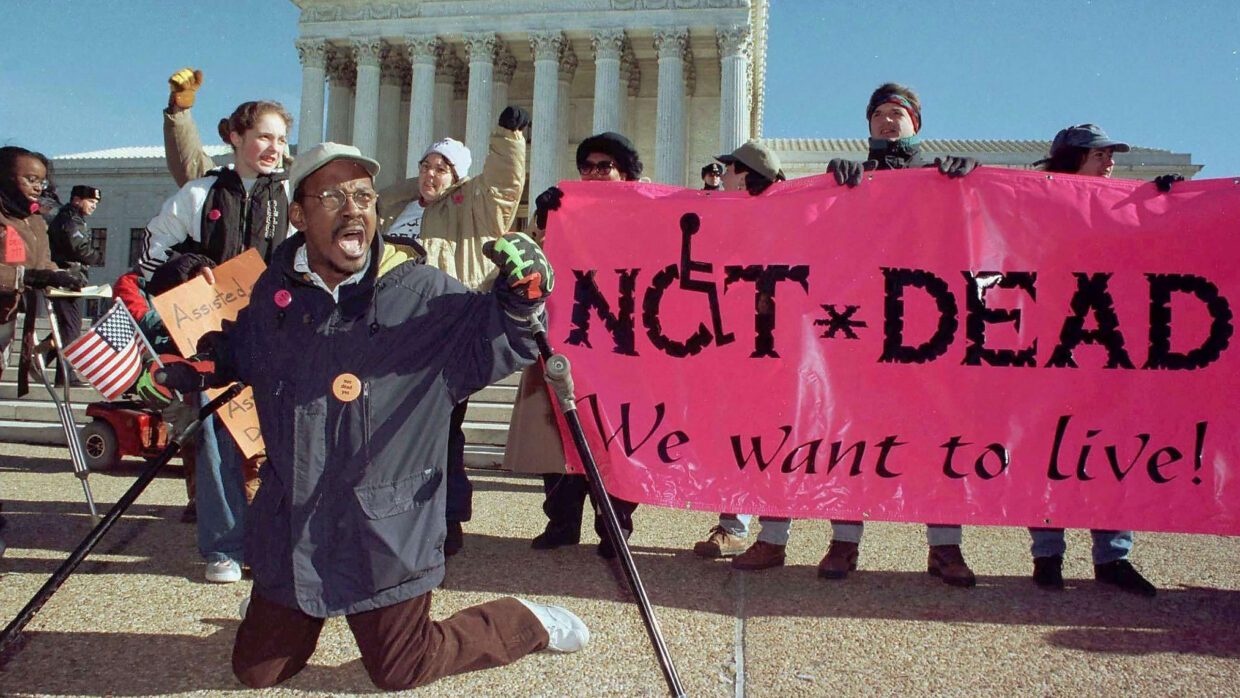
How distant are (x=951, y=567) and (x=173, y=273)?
3.92 m

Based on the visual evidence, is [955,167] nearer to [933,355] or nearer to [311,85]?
[933,355]

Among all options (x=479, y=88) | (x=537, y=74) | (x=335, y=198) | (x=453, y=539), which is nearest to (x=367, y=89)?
(x=479, y=88)

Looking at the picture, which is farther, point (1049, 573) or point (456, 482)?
point (456, 482)

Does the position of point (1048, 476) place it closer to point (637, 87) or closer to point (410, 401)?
point (410, 401)

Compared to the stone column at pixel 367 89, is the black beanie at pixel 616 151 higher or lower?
lower

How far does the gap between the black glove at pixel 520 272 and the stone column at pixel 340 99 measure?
141ft

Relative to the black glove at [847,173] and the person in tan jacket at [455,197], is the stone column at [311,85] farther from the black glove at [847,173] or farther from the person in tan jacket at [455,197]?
the black glove at [847,173]

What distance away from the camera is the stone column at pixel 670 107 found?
36.2m

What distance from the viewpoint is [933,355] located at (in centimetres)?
407

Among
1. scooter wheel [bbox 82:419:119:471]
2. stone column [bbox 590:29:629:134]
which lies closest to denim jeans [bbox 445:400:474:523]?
scooter wheel [bbox 82:419:119:471]

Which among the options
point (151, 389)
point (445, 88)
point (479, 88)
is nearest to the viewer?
point (151, 389)

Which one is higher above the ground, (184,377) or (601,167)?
(601,167)

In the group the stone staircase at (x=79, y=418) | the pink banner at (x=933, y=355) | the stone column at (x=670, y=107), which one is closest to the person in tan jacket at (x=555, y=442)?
the pink banner at (x=933, y=355)

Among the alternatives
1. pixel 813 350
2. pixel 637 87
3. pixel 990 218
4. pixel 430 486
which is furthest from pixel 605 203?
pixel 637 87
